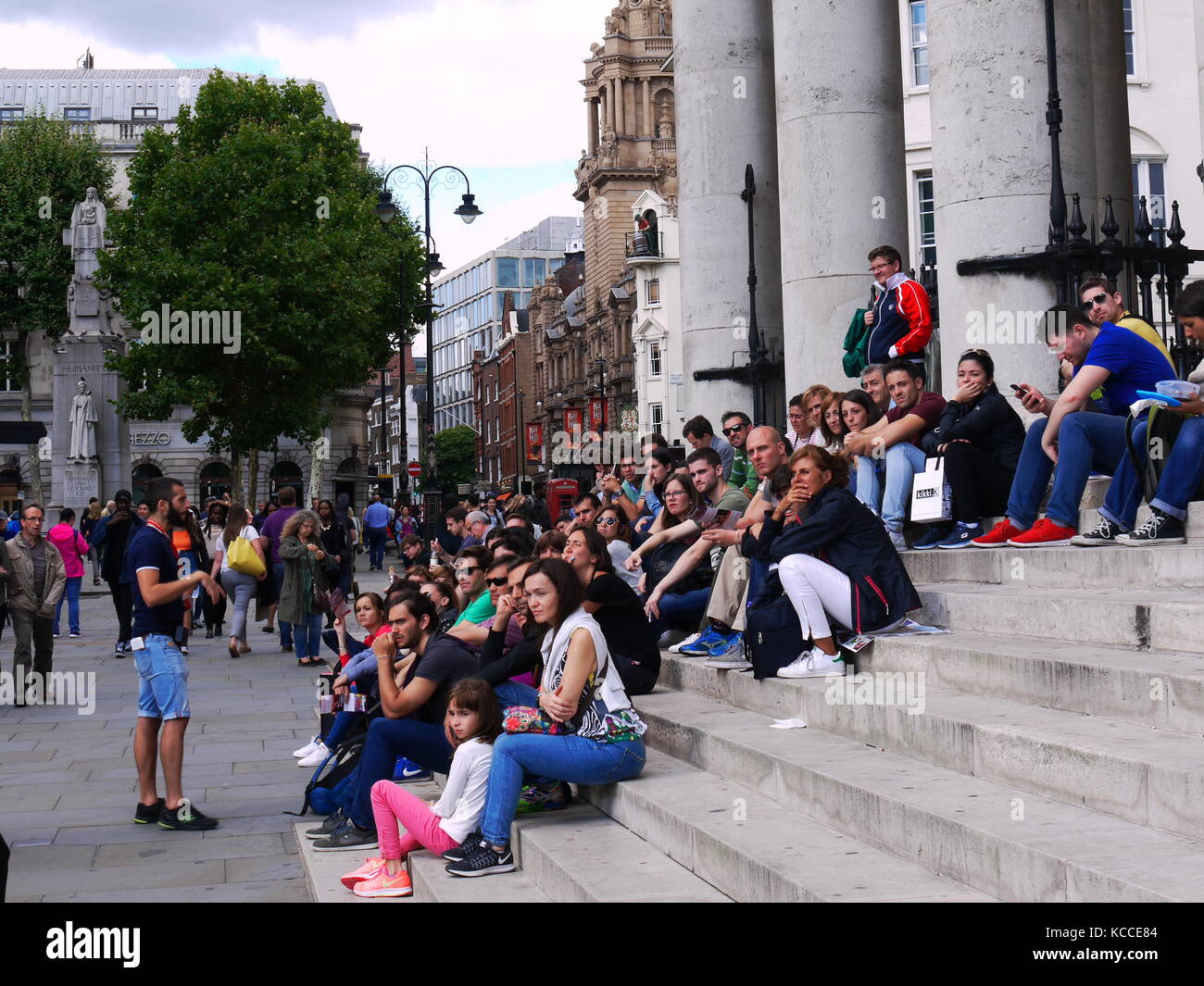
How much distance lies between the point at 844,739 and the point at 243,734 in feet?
21.6

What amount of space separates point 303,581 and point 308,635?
0.63 metres

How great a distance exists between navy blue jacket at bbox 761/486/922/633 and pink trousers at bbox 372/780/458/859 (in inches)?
91.3

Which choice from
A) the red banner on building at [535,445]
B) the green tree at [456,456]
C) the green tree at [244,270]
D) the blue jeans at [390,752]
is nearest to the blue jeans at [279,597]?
the blue jeans at [390,752]

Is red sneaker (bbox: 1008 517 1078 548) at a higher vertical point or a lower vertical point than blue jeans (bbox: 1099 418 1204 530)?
lower

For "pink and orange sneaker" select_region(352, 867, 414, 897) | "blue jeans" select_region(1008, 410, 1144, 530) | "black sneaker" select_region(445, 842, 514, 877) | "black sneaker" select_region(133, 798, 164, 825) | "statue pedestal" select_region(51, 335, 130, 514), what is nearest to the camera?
"black sneaker" select_region(445, 842, 514, 877)

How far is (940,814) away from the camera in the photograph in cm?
457

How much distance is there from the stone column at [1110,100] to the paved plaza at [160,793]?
8424 millimetres

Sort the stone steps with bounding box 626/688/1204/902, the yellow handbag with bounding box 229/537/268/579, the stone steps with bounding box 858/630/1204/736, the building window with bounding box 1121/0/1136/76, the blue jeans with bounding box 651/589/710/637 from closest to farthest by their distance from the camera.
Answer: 1. the stone steps with bounding box 626/688/1204/902
2. the stone steps with bounding box 858/630/1204/736
3. the blue jeans with bounding box 651/589/710/637
4. the yellow handbag with bounding box 229/537/268/579
5. the building window with bounding box 1121/0/1136/76

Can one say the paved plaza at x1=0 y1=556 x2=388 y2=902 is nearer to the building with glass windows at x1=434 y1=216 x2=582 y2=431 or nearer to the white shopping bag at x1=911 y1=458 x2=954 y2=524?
the white shopping bag at x1=911 y1=458 x2=954 y2=524

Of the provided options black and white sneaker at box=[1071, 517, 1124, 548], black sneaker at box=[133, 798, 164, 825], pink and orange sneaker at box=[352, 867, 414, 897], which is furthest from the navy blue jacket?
black sneaker at box=[133, 798, 164, 825]

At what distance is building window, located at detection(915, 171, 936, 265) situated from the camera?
89.9 ft

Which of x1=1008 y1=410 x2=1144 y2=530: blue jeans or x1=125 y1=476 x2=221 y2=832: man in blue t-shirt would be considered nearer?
x1=1008 y1=410 x2=1144 y2=530: blue jeans

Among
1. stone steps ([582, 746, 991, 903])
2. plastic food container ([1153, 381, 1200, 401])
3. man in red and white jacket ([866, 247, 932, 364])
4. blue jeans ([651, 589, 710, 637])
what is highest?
man in red and white jacket ([866, 247, 932, 364])

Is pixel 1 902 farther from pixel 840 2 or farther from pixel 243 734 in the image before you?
pixel 840 2
